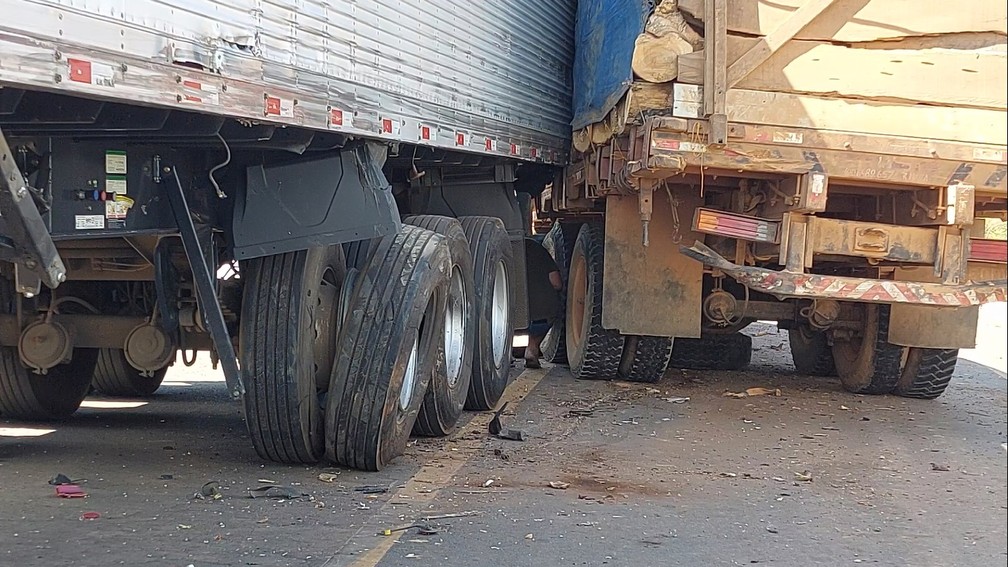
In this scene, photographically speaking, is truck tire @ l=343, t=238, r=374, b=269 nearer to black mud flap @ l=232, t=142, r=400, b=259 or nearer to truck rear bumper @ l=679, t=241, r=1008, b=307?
black mud flap @ l=232, t=142, r=400, b=259

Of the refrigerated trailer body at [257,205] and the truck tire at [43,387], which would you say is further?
the truck tire at [43,387]

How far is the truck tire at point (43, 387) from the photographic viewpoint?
7496 mm

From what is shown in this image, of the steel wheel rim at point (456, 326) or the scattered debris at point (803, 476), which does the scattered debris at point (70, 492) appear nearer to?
the steel wheel rim at point (456, 326)

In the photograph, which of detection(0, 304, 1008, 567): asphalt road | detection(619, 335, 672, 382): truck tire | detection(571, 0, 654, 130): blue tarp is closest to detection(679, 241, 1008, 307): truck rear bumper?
detection(0, 304, 1008, 567): asphalt road

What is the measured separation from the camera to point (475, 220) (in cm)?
891

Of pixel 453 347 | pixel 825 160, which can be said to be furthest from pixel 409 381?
pixel 825 160

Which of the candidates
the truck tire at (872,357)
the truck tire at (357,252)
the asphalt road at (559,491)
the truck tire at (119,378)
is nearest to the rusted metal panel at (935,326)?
the truck tire at (872,357)

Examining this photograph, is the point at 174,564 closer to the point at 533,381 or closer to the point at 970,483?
the point at 970,483

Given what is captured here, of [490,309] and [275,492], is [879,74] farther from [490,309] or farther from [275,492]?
[275,492]

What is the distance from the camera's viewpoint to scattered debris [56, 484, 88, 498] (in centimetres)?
584

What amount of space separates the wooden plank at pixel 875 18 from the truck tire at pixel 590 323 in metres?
3.48

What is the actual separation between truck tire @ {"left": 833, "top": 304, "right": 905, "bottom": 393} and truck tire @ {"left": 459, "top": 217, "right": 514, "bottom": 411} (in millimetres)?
2906

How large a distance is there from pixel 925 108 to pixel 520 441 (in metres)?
3.24

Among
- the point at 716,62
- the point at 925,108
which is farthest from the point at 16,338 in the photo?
the point at 925,108
